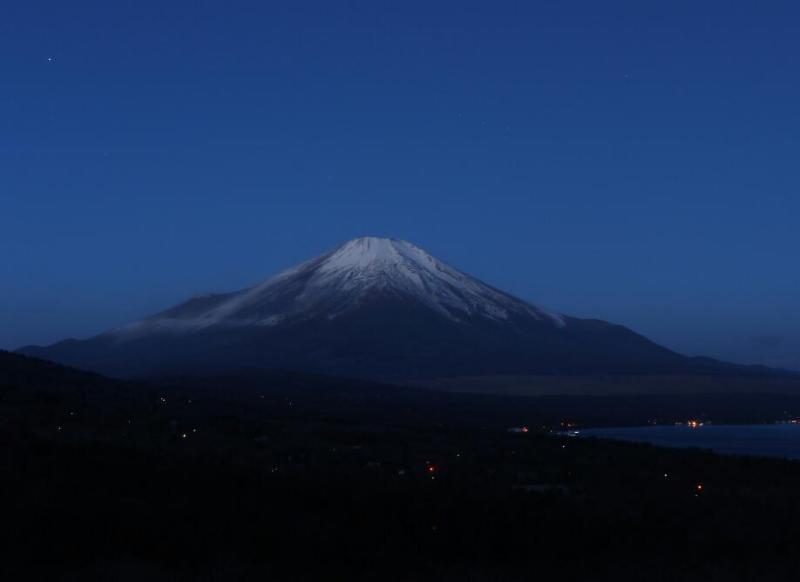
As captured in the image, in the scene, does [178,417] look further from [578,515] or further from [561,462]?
[578,515]

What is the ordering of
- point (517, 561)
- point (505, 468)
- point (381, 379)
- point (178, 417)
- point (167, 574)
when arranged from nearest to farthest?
1. point (167, 574)
2. point (517, 561)
3. point (505, 468)
4. point (178, 417)
5. point (381, 379)

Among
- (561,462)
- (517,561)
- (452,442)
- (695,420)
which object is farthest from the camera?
(695,420)

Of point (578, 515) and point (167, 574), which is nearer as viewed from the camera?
point (167, 574)

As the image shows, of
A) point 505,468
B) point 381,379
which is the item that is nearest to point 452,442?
point 505,468

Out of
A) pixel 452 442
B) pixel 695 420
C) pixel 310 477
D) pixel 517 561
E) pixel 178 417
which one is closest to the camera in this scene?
pixel 517 561

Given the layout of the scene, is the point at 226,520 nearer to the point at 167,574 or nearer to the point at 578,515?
the point at 167,574

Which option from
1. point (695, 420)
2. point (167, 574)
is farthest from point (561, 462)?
point (695, 420)

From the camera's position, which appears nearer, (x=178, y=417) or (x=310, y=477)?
(x=310, y=477)

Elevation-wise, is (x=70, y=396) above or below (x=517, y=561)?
above

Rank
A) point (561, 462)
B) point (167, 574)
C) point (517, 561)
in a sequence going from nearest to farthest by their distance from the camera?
1. point (167, 574)
2. point (517, 561)
3. point (561, 462)
